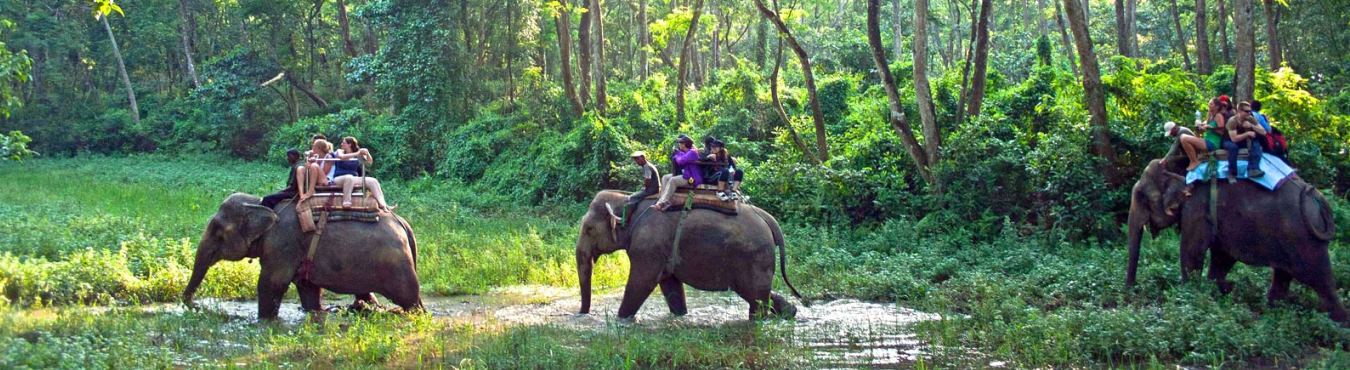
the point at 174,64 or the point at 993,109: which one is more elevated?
the point at 174,64

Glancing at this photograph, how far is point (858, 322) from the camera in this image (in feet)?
34.4

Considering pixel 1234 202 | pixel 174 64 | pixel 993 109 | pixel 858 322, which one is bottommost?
pixel 858 322

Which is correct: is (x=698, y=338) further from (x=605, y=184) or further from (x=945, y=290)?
(x=605, y=184)

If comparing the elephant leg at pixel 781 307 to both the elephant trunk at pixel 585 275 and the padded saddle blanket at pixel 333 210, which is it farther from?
the padded saddle blanket at pixel 333 210

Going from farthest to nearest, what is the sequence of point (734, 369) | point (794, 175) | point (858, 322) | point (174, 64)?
point (174, 64) < point (794, 175) < point (858, 322) < point (734, 369)

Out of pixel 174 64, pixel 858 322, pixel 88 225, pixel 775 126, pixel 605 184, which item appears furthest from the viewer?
pixel 174 64

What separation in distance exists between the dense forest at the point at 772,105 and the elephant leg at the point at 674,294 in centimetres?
212

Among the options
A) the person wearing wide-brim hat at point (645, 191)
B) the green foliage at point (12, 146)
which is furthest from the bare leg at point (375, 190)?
the green foliage at point (12, 146)

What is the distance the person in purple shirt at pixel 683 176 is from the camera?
10.7 m

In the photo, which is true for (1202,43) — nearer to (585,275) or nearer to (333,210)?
(585,275)

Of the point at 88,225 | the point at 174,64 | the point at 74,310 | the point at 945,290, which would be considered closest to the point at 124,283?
the point at 74,310

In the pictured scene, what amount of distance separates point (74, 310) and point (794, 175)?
11.3 metres

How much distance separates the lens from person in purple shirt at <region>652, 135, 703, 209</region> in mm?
10742

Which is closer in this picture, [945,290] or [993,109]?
[945,290]
